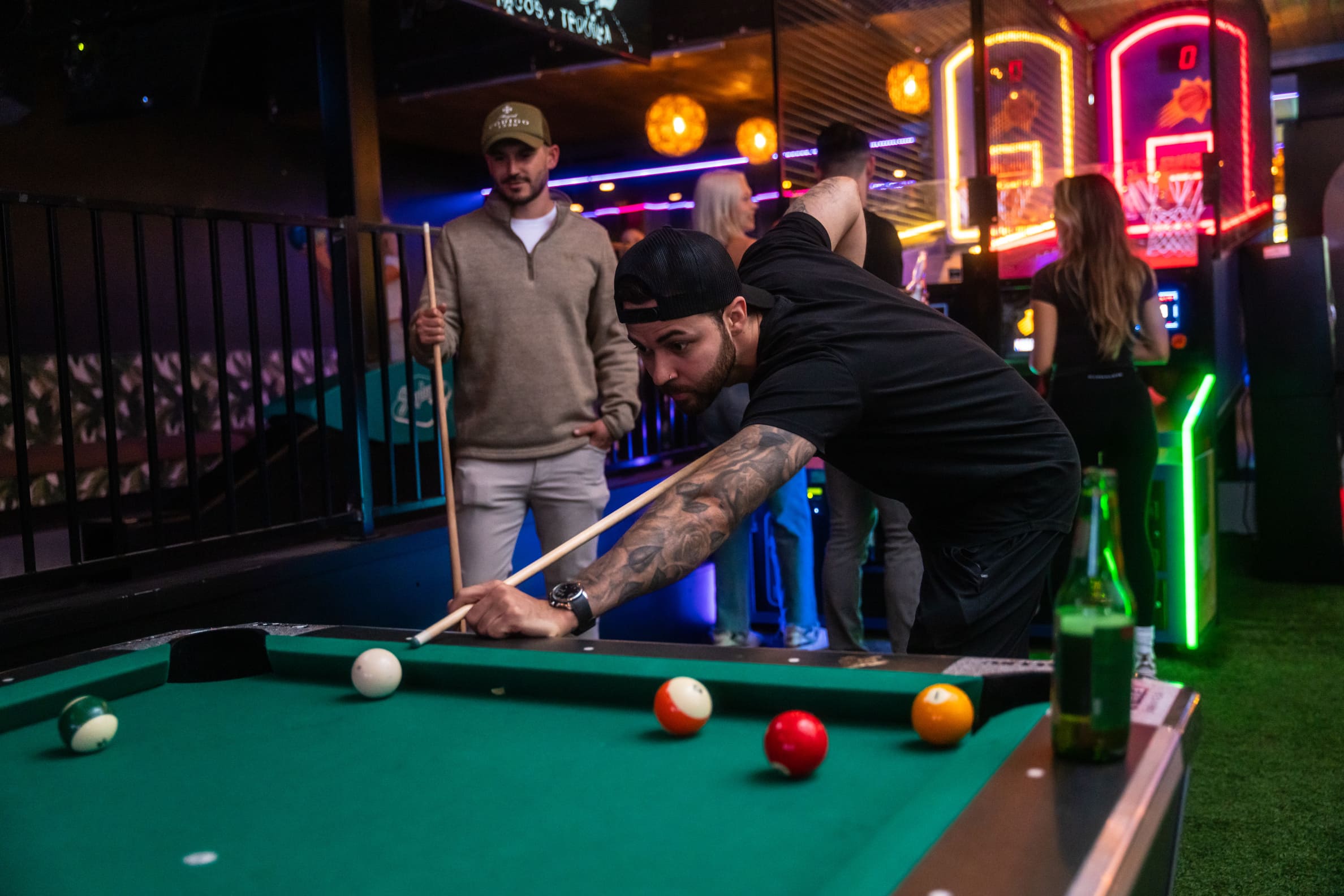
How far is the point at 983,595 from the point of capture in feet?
6.23

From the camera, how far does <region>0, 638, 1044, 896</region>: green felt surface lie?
3.23ft

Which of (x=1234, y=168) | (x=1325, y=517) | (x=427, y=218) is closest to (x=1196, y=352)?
(x=1325, y=517)

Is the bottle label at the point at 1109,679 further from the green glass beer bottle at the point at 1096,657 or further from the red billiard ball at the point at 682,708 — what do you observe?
the red billiard ball at the point at 682,708

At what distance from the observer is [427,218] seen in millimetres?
11234

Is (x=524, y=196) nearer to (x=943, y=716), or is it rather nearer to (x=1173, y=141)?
(x=943, y=716)

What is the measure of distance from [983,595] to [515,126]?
1778 mm

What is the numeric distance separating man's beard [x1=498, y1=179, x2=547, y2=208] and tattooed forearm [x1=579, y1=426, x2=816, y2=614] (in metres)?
1.60

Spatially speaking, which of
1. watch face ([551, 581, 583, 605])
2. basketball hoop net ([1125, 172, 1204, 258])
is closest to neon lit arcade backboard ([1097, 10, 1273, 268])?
basketball hoop net ([1125, 172, 1204, 258])

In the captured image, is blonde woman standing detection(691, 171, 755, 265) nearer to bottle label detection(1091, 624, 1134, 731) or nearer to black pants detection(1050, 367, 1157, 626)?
black pants detection(1050, 367, 1157, 626)

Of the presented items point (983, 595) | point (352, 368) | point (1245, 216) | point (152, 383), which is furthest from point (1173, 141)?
point (152, 383)

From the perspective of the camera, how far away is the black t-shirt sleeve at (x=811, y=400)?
1656 mm

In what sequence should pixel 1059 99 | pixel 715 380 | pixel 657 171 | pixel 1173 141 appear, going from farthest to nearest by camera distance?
pixel 657 171
pixel 1173 141
pixel 1059 99
pixel 715 380

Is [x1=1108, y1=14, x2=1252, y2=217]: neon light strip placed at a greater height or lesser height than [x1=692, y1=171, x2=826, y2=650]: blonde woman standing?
greater

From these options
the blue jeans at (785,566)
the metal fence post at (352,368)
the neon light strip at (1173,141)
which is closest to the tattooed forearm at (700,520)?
the metal fence post at (352,368)
